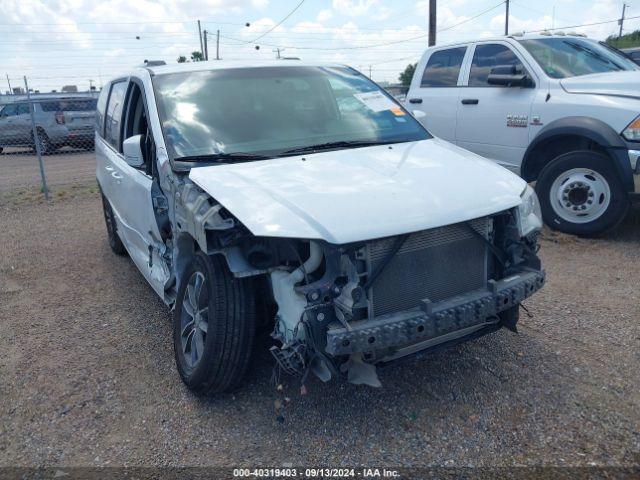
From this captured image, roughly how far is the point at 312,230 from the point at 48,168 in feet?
44.0

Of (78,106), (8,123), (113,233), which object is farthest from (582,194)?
(8,123)

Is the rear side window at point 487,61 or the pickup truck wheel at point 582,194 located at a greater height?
the rear side window at point 487,61

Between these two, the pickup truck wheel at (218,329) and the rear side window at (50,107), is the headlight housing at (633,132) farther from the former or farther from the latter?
the rear side window at (50,107)

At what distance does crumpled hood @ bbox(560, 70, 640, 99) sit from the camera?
223 inches

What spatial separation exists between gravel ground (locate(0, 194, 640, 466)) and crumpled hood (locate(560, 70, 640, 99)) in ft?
6.76

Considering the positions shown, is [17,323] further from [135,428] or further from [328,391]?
[328,391]

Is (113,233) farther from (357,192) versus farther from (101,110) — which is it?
(357,192)

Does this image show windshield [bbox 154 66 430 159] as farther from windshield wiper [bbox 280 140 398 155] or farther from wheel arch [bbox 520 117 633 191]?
wheel arch [bbox 520 117 633 191]

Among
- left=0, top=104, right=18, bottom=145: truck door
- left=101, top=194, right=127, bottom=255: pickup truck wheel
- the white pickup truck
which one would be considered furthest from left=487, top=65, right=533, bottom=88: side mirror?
left=0, top=104, right=18, bottom=145: truck door

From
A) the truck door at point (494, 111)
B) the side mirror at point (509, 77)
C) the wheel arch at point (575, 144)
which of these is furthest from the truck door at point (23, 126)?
the wheel arch at point (575, 144)

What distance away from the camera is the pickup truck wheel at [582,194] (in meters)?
5.66

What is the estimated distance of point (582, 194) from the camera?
5891 mm

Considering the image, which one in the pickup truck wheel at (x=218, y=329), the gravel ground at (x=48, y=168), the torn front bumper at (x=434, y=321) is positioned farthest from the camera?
the gravel ground at (x=48, y=168)

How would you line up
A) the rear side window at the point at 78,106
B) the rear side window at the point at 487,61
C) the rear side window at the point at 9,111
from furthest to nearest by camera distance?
the rear side window at the point at 9,111 < the rear side window at the point at 78,106 < the rear side window at the point at 487,61
